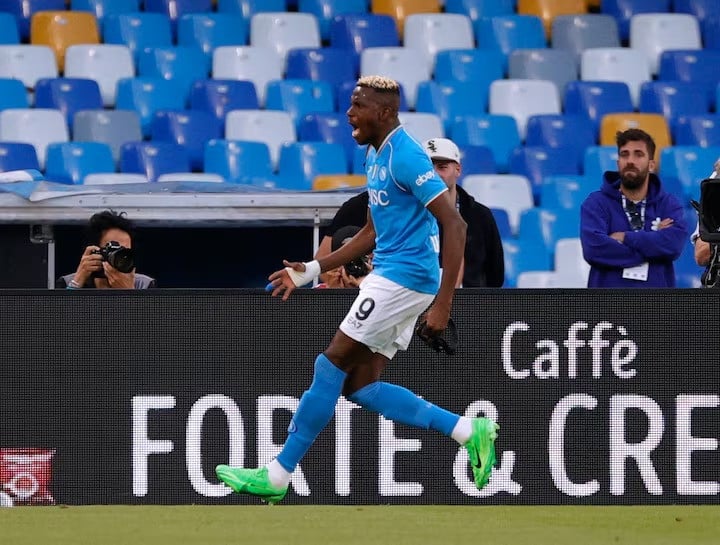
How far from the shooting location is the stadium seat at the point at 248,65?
13.1 meters

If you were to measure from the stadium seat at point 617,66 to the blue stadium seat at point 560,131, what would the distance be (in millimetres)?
983

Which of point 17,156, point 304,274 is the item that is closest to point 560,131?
point 17,156

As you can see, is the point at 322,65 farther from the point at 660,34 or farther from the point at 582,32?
the point at 660,34

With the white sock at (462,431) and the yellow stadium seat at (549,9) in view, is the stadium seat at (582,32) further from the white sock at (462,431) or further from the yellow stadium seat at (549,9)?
the white sock at (462,431)

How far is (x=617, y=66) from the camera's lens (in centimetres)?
1366

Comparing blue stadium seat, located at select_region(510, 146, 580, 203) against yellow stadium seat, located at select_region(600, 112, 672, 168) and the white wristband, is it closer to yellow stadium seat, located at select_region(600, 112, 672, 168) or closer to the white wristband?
yellow stadium seat, located at select_region(600, 112, 672, 168)

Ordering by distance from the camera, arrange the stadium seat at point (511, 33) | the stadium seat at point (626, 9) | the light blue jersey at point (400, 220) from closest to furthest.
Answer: the light blue jersey at point (400, 220), the stadium seat at point (511, 33), the stadium seat at point (626, 9)

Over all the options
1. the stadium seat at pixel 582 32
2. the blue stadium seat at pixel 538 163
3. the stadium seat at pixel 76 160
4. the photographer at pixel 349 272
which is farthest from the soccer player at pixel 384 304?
the stadium seat at pixel 582 32

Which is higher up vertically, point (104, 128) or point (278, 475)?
point (104, 128)

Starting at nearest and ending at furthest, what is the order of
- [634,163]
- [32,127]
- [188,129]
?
[634,163] < [32,127] < [188,129]

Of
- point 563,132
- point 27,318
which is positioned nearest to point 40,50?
point 563,132

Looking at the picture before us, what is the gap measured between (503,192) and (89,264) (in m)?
4.72
